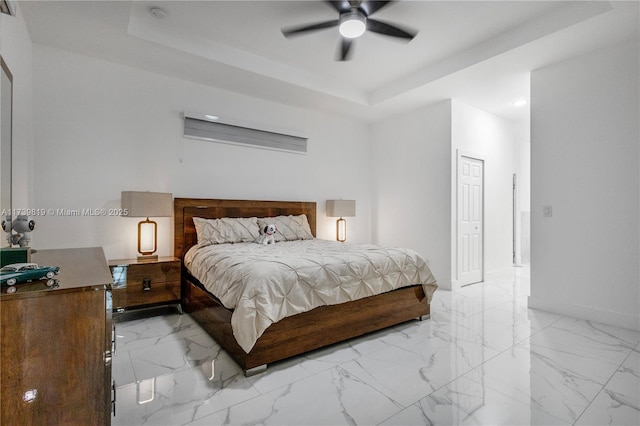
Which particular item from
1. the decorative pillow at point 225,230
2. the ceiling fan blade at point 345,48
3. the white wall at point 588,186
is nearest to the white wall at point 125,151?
the decorative pillow at point 225,230

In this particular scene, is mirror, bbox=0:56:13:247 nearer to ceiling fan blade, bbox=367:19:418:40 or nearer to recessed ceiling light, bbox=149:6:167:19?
recessed ceiling light, bbox=149:6:167:19

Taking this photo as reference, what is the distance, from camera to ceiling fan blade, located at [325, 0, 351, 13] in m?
2.59

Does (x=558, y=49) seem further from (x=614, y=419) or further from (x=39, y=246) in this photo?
(x=39, y=246)

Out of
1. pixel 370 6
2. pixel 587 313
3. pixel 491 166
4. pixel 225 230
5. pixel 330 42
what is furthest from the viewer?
pixel 491 166

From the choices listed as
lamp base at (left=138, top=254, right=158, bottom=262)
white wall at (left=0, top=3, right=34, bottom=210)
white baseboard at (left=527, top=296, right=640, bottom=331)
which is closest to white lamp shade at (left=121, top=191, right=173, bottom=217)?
lamp base at (left=138, top=254, right=158, bottom=262)

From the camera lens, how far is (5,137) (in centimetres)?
207

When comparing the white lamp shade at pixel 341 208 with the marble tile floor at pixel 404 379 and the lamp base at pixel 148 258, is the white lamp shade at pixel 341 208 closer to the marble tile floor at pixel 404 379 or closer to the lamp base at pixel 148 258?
the marble tile floor at pixel 404 379

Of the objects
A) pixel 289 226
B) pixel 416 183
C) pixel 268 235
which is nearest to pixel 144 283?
pixel 268 235

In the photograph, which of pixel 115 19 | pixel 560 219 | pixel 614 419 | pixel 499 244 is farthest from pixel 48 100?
pixel 499 244

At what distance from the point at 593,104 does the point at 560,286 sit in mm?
1838

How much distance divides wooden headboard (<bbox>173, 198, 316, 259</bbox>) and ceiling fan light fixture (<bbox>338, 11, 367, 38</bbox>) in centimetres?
239

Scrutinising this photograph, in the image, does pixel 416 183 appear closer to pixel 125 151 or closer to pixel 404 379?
pixel 404 379

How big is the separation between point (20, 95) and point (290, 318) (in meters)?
2.73

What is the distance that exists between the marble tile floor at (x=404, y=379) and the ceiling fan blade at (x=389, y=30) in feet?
8.35
